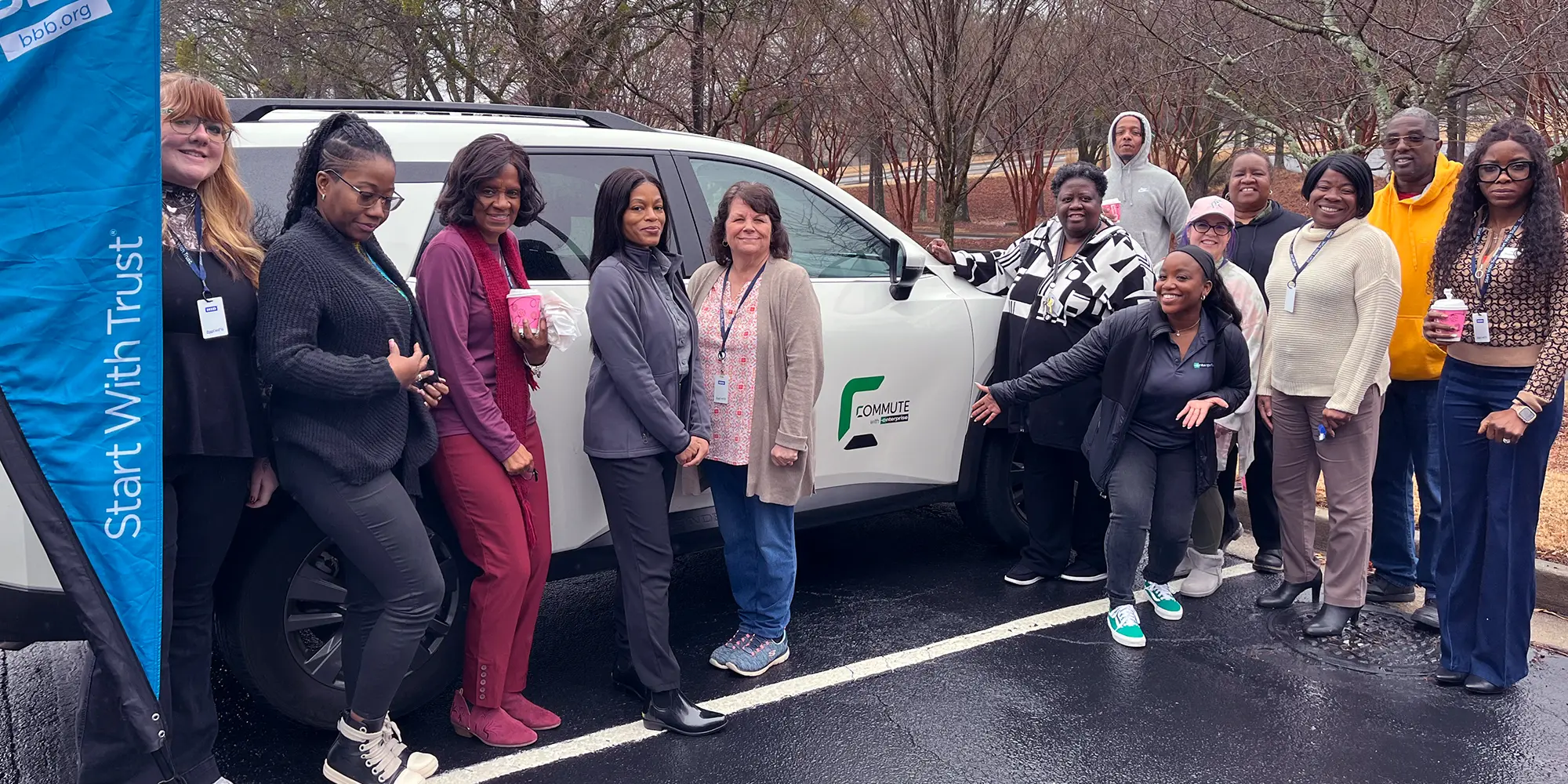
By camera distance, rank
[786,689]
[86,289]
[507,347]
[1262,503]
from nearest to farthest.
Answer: [86,289], [507,347], [786,689], [1262,503]

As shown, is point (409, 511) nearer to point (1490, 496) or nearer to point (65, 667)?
point (65, 667)

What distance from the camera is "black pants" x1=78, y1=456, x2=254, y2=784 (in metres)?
2.77

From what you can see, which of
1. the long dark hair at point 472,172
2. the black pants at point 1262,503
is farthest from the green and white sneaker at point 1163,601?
the long dark hair at point 472,172

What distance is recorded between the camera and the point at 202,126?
2730 mm

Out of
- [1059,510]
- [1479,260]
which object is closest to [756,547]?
[1059,510]

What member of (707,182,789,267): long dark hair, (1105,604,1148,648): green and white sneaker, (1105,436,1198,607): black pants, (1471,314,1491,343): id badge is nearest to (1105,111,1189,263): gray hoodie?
(1105,436,1198,607): black pants

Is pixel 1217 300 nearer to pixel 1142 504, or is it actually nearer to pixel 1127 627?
pixel 1142 504

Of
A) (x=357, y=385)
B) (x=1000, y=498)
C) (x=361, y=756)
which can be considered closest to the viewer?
(x=357, y=385)

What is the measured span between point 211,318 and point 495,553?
40.8 inches

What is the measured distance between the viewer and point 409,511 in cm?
304

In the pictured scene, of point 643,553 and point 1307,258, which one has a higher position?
point 1307,258

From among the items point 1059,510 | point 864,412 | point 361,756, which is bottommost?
point 361,756

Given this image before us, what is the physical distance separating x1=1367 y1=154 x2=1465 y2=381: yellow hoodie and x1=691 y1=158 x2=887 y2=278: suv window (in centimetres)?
202

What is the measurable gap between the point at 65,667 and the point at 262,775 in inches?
48.2
